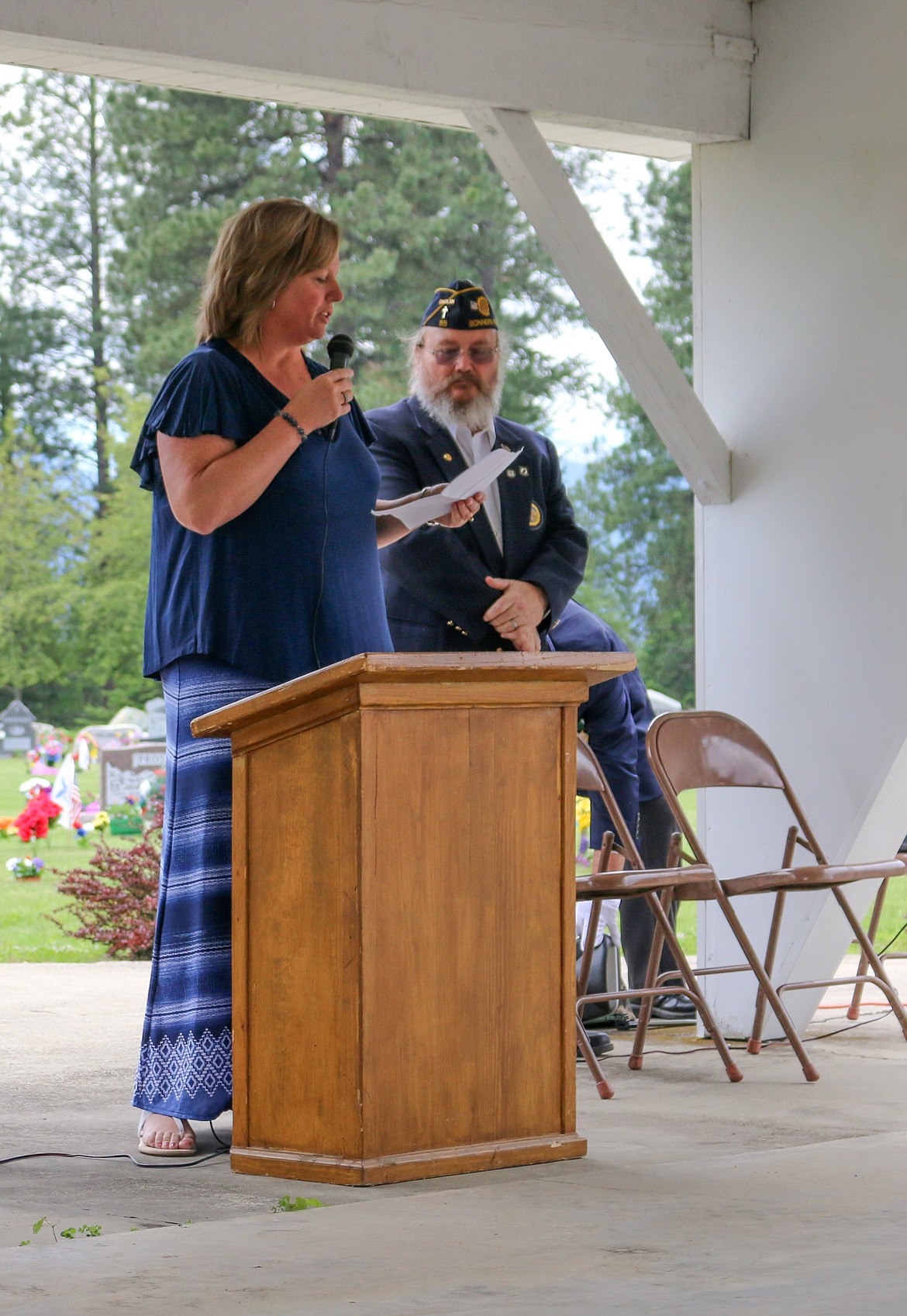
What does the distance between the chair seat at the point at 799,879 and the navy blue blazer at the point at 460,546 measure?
906 millimetres

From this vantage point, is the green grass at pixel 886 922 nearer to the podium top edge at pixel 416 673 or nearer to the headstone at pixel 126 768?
the headstone at pixel 126 768

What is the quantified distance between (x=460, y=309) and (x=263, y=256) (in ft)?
3.89

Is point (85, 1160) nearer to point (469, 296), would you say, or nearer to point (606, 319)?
point (469, 296)

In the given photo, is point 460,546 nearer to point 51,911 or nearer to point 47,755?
point 51,911

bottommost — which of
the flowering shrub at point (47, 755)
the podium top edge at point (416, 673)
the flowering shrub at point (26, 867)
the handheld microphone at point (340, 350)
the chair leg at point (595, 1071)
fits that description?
the flowering shrub at point (26, 867)

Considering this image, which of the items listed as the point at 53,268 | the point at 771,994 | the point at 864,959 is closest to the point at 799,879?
the point at 771,994

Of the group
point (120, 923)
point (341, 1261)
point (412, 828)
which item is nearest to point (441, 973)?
point (412, 828)

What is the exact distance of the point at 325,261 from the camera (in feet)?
12.1

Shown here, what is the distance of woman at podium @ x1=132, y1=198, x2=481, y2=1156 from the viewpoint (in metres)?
3.57

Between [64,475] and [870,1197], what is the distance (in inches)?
838

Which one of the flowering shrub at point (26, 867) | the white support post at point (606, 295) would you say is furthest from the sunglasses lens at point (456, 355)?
the flowering shrub at point (26, 867)

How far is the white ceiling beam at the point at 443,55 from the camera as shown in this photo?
4.52 metres

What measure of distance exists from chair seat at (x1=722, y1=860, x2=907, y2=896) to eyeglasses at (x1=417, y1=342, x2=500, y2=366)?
153cm

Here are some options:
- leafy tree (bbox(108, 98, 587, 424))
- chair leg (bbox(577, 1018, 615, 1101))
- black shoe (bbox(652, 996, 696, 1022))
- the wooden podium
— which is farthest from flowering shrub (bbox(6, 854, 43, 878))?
the wooden podium
